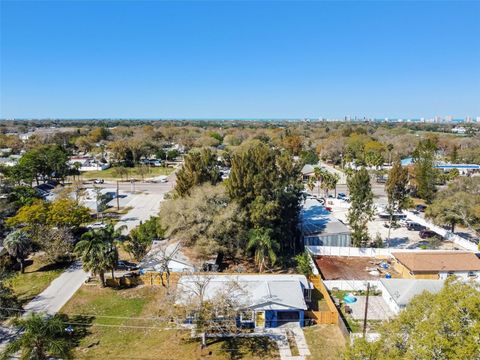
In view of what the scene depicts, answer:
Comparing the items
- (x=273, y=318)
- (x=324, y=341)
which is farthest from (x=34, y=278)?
(x=324, y=341)

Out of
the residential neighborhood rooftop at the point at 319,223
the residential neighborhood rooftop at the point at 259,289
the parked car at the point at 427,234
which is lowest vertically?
the parked car at the point at 427,234

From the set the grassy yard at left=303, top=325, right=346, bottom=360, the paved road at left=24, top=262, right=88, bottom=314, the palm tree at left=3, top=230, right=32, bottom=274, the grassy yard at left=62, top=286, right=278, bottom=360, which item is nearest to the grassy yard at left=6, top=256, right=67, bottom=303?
the paved road at left=24, top=262, right=88, bottom=314

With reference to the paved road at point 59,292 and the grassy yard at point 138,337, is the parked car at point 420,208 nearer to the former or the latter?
the grassy yard at point 138,337

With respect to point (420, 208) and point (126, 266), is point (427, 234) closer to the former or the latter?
point (420, 208)

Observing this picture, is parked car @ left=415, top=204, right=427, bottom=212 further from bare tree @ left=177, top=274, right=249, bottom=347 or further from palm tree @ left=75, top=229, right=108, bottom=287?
palm tree @ left=75, top=229, right=108, bottom=287

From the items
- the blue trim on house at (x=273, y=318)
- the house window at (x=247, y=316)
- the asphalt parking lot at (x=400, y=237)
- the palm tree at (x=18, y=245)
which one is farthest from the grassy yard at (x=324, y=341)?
the palm tree at (x=18, y=245)

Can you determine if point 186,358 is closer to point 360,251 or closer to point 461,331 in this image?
point 461,331

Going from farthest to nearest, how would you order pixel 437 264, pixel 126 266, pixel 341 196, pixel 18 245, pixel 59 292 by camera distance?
1. pixel 341 196
2. pixel 126 266
3. pixel 437 264
4. pixel 18 245
5. pixel 59 292
